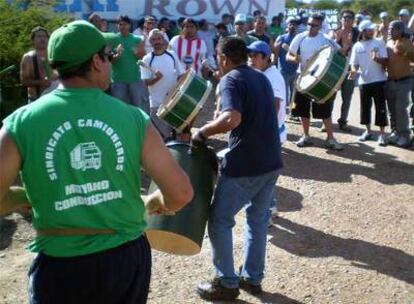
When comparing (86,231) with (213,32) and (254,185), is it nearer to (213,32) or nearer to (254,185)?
(254,185)

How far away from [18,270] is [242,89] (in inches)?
85.7

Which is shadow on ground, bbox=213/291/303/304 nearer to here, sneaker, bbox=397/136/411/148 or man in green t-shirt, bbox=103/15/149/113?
man in green t-shirt, bbox=103/15/149/113

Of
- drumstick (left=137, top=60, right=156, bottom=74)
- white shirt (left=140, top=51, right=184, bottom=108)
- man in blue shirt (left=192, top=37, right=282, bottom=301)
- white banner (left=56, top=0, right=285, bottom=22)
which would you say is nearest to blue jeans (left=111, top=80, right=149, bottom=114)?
white shirt (left=140, top=51, right=184, bottom=108)

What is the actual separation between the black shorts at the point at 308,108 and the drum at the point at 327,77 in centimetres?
135

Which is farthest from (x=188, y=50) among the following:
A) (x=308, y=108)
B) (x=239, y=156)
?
(x=239, y=156)

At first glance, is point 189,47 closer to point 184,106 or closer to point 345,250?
point 184,106

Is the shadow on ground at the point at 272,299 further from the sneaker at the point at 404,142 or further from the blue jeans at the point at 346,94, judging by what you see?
the blue jeans at the point at 346,94

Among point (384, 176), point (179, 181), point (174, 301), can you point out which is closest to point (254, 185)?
point (174, 301)

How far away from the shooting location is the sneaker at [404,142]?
317 inches

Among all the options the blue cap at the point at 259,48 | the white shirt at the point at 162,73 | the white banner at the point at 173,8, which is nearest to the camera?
the blue cap at the point at 259,48

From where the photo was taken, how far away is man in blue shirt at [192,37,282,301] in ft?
11.7

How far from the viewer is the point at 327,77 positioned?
6.30 meters

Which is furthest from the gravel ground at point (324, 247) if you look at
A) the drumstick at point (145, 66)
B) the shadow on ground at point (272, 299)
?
the drumstick at point (145, 66)

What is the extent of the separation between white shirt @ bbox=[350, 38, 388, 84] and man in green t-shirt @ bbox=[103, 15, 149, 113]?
3051 millimetres
